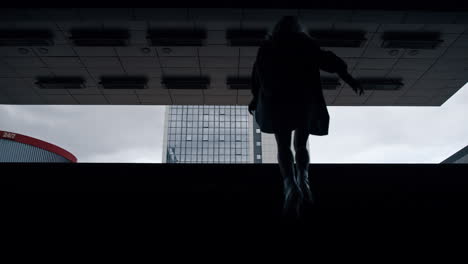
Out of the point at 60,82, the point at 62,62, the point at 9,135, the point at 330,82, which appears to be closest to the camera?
the point at 62,62

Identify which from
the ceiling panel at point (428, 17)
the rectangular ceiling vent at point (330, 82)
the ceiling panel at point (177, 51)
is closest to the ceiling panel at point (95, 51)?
the ceiling panel at point (177, 51)

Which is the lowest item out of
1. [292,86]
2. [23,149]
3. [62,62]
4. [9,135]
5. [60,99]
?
[292,86]

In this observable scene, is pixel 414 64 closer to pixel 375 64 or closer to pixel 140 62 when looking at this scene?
pixel 375 64

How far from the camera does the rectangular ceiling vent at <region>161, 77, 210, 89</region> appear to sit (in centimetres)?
857

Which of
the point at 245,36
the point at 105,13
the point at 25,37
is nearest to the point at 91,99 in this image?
the point at 25,37

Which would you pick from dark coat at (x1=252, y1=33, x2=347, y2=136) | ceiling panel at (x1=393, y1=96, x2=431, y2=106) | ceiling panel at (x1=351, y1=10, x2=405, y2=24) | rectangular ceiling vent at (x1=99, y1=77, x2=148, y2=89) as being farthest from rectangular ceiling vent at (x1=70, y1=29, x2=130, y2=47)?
ceiling panel at (x1=393, y1=96, x2=431, y2=106)

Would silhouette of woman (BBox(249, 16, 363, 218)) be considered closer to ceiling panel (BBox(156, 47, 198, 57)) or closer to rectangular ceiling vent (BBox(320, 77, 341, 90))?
ceiling panel (BBox(156, 47, 198, 57))

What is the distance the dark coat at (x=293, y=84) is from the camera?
232 centimetres

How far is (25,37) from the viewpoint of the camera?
649cm
